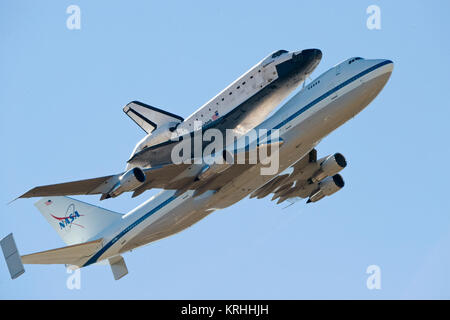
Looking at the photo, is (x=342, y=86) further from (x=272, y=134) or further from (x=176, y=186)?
(x=176, y=186)

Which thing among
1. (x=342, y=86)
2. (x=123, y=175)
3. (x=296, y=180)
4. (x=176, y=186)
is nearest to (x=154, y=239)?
(x=176, y=186)

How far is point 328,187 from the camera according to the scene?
155ft

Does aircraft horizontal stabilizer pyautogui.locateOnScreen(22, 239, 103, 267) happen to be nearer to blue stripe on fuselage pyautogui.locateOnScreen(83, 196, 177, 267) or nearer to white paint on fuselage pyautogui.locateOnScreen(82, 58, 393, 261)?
blue stripe on fuselage pyautogui.locateOnScreen(83, 196, 177, 267)

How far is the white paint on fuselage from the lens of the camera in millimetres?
37469

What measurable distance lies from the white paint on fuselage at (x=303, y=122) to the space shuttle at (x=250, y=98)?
409 centimetres

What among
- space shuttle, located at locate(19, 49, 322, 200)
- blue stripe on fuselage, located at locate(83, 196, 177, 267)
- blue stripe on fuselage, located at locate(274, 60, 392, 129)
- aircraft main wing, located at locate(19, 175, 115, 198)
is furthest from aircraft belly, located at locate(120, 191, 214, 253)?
blue stripe on fuselage, located at locate(274, 60, 392, 129)

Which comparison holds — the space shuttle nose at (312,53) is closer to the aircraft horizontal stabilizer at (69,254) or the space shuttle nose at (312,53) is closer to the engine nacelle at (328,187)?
the engine nacelle at (328,187)

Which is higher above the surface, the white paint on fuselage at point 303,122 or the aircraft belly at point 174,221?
the white paint on fuselage at point 303,122

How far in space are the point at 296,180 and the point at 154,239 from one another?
10.2m

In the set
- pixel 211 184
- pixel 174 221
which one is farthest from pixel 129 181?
pixel 174 221

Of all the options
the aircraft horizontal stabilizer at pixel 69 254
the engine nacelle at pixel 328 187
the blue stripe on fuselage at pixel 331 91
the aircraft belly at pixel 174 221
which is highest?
the blue stripe on fuselage at pixel 331 91

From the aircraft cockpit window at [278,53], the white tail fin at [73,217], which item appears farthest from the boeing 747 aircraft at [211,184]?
the aircraft cockpit window at [278,53]

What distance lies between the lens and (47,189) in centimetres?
3747

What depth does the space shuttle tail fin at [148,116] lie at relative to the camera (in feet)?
163
